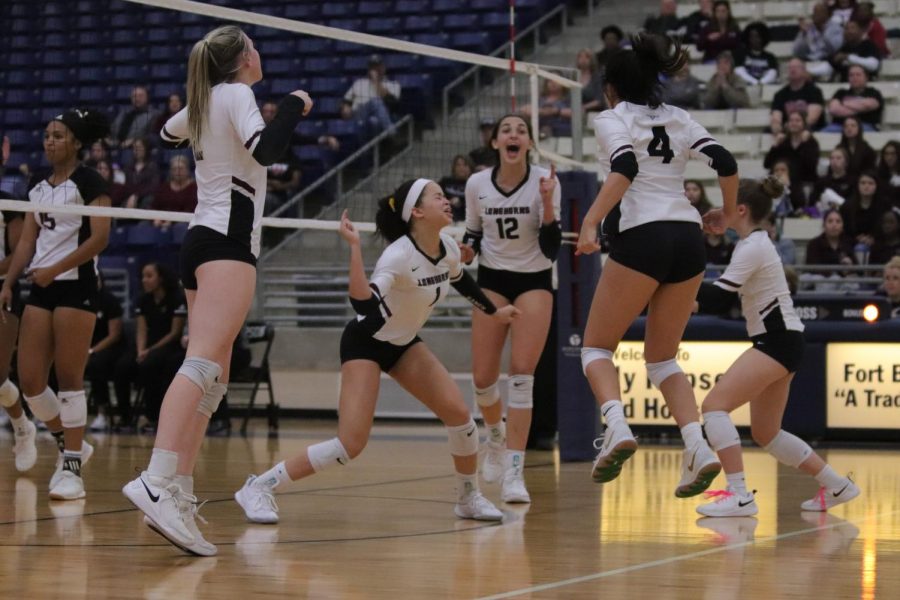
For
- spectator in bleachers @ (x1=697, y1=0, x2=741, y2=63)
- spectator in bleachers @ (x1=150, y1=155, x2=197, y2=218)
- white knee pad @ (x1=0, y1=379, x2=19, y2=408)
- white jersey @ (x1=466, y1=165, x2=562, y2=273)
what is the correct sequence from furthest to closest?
spectator in bleachers @ (x1=697, y1=0, x2=741, y2=63)
spectator in bleachers @ (x1=150, y1=155, x2=197, y2=218)
white knee pad @ (x1=0, y1=379, x2=19, y2=408)
white jersey @ (x1=466, y1=165, x2=562, y2=273)

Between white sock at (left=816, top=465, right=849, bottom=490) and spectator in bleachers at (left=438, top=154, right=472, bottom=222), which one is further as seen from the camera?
spectator in bleachers at (left=438, top=154, right=472, bottom=222)

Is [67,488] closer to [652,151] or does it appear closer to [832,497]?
[652,151]

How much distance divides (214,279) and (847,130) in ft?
30.4

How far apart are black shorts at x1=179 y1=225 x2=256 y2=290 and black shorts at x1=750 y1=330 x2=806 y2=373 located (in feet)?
8.47

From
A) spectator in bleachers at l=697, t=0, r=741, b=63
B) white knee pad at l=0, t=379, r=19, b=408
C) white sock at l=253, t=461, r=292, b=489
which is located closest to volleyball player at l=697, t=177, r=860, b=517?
white sock at l=253, t=461, r=292, b=489

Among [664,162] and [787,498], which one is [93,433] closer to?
[787,498]

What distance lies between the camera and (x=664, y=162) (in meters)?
5.58

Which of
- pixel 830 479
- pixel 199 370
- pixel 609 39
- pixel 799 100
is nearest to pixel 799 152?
pixel 799 100

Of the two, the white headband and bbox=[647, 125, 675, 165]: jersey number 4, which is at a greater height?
bbox=[647, 125, 675, 165]: jersey number 4

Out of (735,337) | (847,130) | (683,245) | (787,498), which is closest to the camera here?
(683,245)

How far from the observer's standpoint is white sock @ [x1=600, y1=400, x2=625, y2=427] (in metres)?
5.38

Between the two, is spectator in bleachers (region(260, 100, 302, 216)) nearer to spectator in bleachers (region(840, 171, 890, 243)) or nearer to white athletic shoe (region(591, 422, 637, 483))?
spectator in bleachers (region(840, 171, 890, 243))

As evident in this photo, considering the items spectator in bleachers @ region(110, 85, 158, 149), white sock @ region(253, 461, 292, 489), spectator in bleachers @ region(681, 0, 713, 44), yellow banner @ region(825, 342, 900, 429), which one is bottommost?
yellow banner @ region(825, 342, 900, 429)

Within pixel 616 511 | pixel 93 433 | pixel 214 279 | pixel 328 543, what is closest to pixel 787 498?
pixel 616 511
